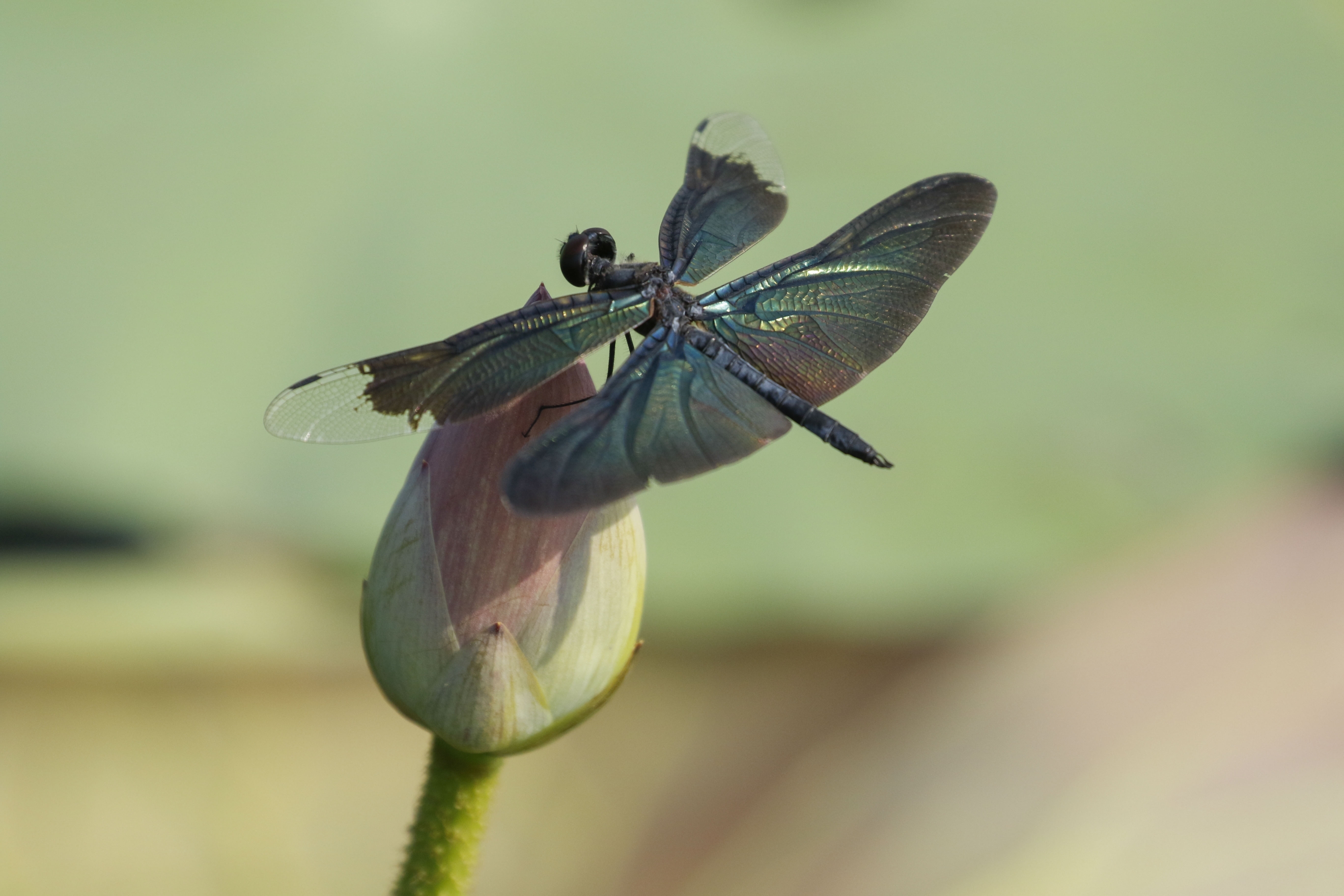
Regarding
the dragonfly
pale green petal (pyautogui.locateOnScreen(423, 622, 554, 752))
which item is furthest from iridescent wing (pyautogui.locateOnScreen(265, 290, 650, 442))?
pale green petal (pyautogui.locateOnScreen(423, 622, 554, 752))

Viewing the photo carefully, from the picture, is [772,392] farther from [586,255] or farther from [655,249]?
[655,249]

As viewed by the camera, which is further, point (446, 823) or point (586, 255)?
point (586, 255)

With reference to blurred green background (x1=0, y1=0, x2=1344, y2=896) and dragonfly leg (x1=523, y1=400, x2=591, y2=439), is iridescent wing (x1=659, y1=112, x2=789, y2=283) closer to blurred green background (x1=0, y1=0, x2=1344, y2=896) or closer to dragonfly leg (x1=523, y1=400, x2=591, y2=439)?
dragonfly leg (x1=523, y1=400, x2=591, y2=439)

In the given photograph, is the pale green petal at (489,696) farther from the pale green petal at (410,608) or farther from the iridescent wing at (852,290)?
the iridescent wing at (852,290)

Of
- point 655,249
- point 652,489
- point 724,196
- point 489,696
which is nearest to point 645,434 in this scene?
point 489,696

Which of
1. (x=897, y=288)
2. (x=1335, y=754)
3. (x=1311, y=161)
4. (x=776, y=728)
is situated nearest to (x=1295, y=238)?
(x=1311, y=161)

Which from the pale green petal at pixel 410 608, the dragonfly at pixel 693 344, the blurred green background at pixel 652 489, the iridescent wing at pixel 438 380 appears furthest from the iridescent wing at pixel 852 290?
the blurred green background at pixel 652 489
